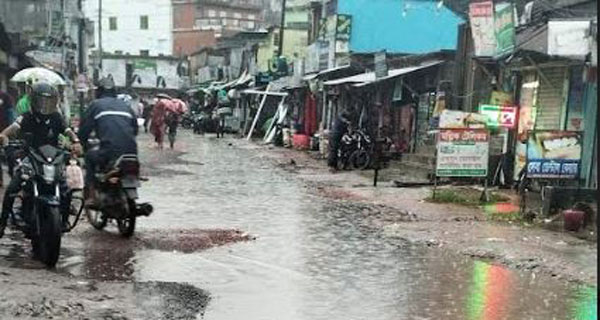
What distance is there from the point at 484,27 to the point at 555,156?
4.48m

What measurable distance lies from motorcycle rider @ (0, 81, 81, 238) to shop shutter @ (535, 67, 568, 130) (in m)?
10.3

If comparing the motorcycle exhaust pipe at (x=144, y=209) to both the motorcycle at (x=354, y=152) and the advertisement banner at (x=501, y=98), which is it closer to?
the advertisement banner at (x=501, y=98)

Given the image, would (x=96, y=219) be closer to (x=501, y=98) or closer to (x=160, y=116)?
(x=501, y=98)

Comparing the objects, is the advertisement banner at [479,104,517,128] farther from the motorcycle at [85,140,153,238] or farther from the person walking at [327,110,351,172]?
the person walking at [327,110,351,172]

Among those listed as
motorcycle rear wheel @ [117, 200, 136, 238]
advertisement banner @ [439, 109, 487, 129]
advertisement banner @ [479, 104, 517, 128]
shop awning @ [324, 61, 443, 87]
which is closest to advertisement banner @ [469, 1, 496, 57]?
advertisement banner @ [439, 109, 487, 129]

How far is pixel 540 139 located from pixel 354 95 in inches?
655

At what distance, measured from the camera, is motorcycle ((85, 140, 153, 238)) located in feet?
30.1

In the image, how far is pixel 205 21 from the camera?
278 ft

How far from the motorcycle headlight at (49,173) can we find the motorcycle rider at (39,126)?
0.90 ft

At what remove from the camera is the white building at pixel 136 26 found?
86250mm

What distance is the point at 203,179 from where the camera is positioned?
707 inches

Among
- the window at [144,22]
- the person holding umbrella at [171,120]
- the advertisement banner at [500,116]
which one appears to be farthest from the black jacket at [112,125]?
the window at [144,22]

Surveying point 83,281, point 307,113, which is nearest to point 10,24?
point 307,113

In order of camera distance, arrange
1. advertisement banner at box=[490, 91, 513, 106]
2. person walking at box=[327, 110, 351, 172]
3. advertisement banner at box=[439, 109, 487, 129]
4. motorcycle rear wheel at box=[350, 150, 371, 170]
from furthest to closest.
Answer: person walking at box=[327, 110, 351, 172] < motorcycle rear wheel at box=[350, 150, 371, 170] < advertisement banner at box=[490, 91, 513, 106] < advertisement banner at box=[439, 109, 487, 129]
